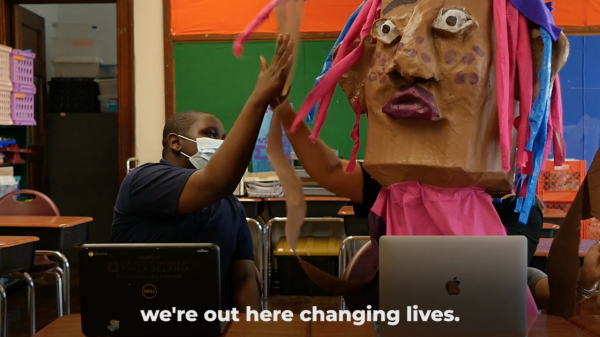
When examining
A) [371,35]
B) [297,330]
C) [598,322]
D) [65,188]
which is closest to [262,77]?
[371,35]

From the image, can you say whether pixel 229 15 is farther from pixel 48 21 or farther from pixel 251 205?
pixel 48 21

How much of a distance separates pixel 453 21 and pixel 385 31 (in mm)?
136

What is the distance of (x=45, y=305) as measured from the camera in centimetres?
399

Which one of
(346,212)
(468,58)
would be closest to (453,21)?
(468,58)

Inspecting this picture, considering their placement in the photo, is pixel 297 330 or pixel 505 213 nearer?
pixel 297 330

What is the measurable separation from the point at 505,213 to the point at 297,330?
0.58 meters

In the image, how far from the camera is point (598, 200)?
122 cm

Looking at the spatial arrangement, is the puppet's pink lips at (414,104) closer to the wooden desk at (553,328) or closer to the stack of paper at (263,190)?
the wooden desk at (553,328)

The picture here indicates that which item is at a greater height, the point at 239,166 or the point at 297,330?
the point at 239,166

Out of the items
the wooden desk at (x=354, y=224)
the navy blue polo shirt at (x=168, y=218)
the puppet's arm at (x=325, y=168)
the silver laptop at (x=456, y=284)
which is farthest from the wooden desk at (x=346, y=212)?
the silver laptop at (x=456, y=284)

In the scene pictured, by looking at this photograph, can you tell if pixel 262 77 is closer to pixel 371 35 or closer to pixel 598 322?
pixel 371 35

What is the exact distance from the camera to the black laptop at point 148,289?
1156 millimetres

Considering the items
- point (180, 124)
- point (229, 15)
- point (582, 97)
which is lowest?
point (180, 124)

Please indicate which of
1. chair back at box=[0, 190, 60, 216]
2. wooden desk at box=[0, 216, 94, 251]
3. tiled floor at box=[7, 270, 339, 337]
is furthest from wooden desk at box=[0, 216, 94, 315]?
tiled floor at box=[7, 270, 339, 337]
